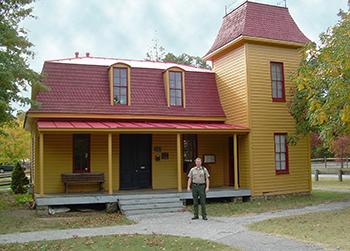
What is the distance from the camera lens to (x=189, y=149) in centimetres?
2030

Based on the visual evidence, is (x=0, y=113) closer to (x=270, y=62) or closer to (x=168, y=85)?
(x=168, y=85)

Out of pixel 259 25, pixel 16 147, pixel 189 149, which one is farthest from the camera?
pixel 16 147

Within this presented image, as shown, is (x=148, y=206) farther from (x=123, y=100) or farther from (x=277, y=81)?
(x=277, y=81)

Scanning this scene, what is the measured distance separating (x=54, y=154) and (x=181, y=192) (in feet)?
17.5

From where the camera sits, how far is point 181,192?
17266 mm

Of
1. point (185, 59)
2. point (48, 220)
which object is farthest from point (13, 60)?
point (185, 59)

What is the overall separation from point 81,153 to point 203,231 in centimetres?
814

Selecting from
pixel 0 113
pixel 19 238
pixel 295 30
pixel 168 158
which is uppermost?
pixel 295 30

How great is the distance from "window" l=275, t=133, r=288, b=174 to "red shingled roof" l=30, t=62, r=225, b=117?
2.83 meters

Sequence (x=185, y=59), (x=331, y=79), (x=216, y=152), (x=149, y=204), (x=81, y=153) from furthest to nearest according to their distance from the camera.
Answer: (x=185, y=59) → (x=216, y=152) → (x=81, y=153) → (x=149, y=204) → (x=331, y=79)

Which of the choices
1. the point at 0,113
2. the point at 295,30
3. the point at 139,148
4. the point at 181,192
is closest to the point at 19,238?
the point at 0,113

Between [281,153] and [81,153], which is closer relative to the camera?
[81,153]

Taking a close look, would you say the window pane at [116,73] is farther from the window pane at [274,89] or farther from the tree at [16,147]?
the tree at [16,147]

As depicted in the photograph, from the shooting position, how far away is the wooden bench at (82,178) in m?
17.3
